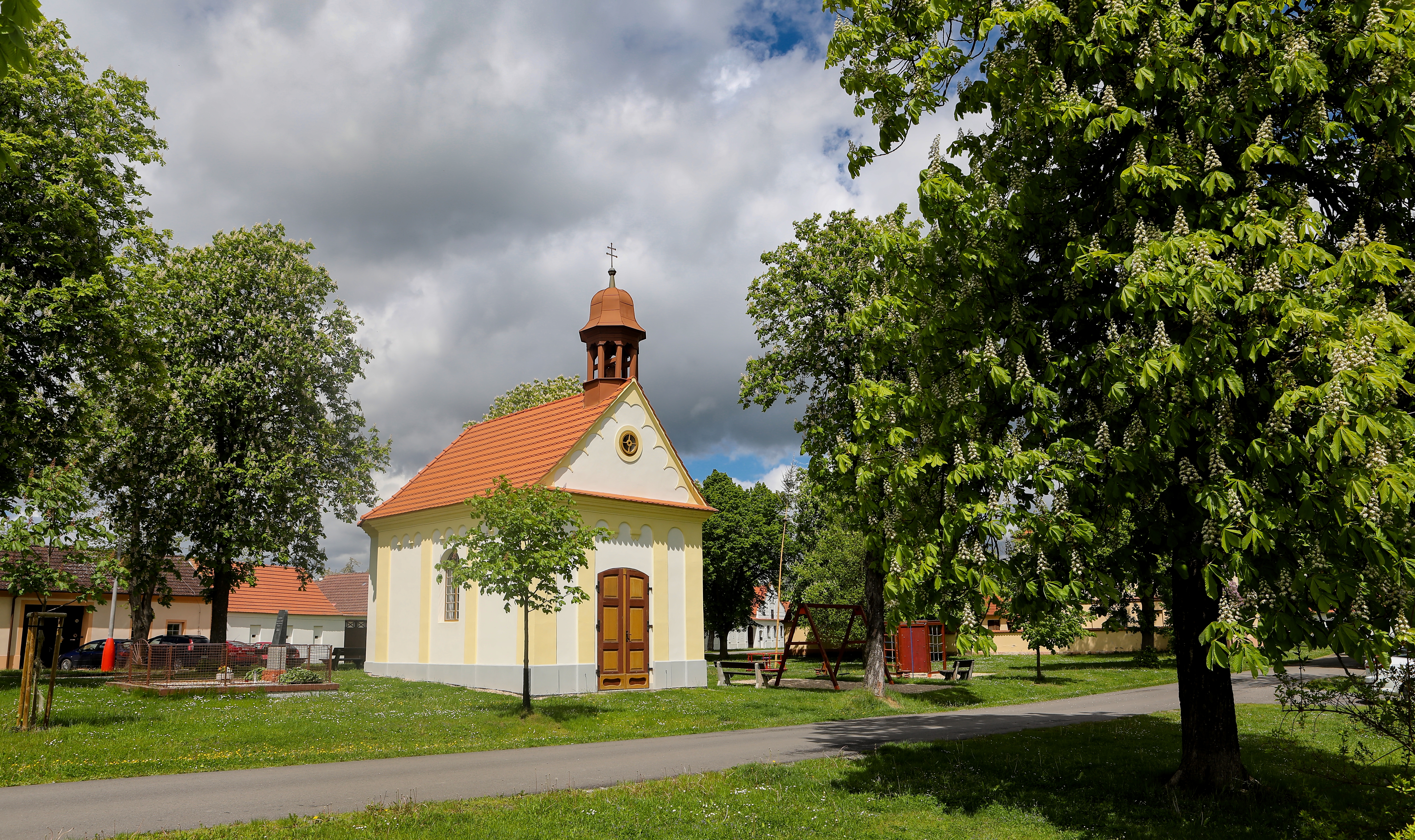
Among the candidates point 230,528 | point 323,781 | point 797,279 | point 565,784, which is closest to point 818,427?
point 565,784

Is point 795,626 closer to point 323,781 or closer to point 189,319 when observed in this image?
point 323,781

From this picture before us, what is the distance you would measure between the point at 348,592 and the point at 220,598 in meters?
40.3

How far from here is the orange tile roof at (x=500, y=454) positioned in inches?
982

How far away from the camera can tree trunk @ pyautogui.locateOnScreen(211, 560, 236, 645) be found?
28.5 m

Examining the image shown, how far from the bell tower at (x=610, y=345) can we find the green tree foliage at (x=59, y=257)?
1162 centimetres

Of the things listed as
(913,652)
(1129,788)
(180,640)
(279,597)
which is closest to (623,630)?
(913,652)

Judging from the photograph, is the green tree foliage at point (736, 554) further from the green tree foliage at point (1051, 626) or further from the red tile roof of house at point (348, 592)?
the red tile roof of house at point (348, 592)

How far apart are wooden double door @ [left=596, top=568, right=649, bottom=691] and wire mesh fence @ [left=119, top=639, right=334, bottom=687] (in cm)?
719

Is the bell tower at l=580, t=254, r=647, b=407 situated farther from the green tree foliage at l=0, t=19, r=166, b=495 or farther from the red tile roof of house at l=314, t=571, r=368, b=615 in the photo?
the red tile roof of house at l=314, t=571, r=368, b=615

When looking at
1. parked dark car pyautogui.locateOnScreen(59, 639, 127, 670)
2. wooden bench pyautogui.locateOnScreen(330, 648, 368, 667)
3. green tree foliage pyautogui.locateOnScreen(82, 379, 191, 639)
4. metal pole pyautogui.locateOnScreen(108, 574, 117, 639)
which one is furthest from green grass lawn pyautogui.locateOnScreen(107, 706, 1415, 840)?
parked dark car pyautogui.locateOnScreen(59, 639, 127, 670)

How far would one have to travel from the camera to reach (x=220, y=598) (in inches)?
1139

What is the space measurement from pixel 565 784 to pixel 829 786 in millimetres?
3076

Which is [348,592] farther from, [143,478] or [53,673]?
[53,673]

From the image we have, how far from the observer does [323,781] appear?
10562mm
